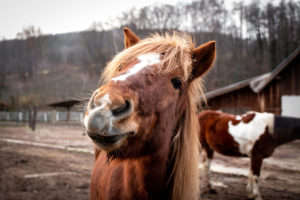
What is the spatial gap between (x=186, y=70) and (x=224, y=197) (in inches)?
167

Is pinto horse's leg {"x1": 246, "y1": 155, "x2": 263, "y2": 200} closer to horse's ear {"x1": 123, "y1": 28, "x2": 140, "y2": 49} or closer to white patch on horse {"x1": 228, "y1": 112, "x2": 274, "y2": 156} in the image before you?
white patch on horse {"x1": 228, "y1": 112, "x2": 274, "y2": 156}

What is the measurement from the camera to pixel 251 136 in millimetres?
5312

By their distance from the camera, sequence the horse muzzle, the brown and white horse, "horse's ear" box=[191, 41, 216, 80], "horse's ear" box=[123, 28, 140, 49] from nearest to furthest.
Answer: the horse muzzle, "horse's ear" box=[191, 41, 216, 80], "horse's ear" box=[123, 28, 140, 49], the brown and white horse

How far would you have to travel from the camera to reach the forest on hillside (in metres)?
12.3

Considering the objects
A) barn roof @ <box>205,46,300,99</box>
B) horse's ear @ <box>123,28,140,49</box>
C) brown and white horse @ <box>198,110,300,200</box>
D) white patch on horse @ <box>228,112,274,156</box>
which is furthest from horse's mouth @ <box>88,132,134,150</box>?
barn roof @ <box>205,46,300,99</box>

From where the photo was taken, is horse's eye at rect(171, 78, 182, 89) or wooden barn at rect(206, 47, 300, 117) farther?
wooden barn at rect(206, 47, 300, 117)

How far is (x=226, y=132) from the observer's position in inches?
231

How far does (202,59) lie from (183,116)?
58 cm

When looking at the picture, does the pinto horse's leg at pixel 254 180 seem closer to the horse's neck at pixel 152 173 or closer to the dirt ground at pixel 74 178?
the dirt ground at pixel 74 178

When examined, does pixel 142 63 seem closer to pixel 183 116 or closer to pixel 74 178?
pixel 183 116

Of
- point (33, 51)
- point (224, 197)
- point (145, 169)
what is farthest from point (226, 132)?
point (33, 51)

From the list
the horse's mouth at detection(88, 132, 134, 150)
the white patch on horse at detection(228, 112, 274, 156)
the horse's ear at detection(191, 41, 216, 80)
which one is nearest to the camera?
the horse's mouth at detection(88, 132, 134, 150)

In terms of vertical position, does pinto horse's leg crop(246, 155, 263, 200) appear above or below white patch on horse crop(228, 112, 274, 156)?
below

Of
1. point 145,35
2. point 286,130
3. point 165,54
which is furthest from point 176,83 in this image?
point 145,35
